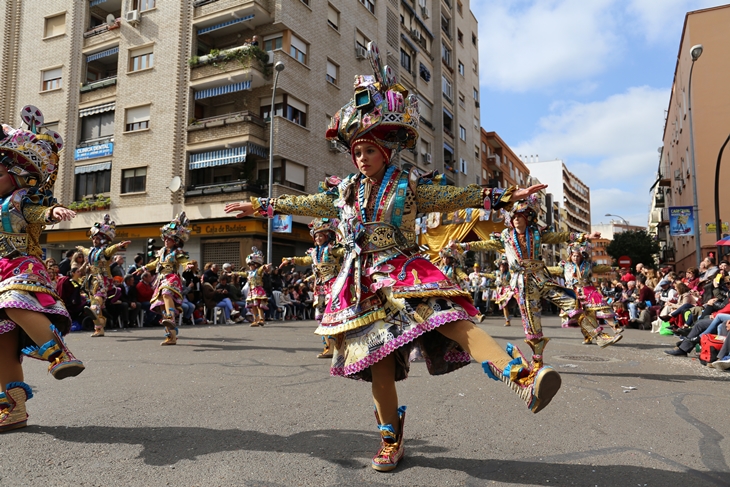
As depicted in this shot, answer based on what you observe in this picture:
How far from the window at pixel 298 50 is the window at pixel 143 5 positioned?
764 cm

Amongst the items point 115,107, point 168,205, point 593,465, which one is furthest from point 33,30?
point 593,465

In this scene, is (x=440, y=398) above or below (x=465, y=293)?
below

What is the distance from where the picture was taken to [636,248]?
184 feet

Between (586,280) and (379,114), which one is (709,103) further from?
(379,114)

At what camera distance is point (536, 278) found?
6945mm

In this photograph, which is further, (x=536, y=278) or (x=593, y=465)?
(x=536, y=278)

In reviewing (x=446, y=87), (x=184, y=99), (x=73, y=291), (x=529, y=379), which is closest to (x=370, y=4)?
(x=446, y=87)

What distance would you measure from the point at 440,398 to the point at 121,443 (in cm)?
280

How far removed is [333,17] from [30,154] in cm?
2780

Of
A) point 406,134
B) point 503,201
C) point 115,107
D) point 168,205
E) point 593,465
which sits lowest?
point 593,465

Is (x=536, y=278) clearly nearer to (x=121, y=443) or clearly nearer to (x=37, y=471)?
(x=121, y=443)

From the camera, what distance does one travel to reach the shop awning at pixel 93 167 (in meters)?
27.6

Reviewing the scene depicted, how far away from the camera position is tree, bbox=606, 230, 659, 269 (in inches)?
2201

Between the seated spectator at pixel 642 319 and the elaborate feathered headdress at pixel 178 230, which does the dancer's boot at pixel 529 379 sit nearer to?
the elaborate feathered headdress at pixel 178 230
